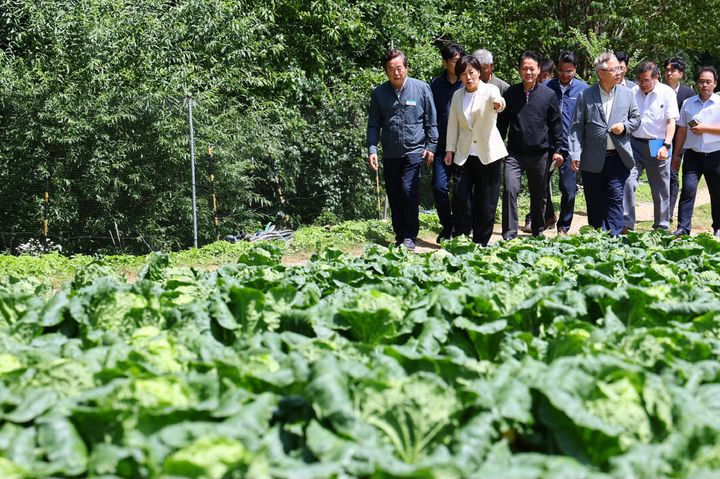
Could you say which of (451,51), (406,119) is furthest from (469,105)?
(451,51)

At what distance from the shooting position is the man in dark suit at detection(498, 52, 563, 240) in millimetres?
10242

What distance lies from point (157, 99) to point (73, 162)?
130 cm

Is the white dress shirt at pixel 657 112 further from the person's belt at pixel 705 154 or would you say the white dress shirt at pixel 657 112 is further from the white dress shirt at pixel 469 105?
the white dress shirt at pixel 469 105

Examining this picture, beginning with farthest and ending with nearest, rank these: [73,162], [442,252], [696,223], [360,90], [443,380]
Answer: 1. [360,90]
2. [696,223]
3. [73,162]
4. [442,252]
5. [443,380]

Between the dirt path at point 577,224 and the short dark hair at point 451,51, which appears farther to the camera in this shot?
the dirt path at point 577,224

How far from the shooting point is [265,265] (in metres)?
6.81

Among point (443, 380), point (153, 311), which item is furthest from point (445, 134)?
point (443, 380)

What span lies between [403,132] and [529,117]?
4.59 ft

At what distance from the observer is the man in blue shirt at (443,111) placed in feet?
34.9

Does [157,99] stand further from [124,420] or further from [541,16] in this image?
[541,16]

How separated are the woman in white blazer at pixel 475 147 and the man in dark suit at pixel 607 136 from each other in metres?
0.97

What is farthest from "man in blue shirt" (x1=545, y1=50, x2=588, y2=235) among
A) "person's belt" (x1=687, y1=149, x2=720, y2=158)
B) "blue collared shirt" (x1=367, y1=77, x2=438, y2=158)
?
"blue collared shirt" (x1=367, y1=77, x2=438, y2=158)

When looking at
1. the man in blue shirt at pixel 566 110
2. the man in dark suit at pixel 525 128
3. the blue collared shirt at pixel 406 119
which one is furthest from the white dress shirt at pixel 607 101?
the blue collared shirt at pixel 406 119

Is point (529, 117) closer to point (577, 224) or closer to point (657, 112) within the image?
point (657, 112)
